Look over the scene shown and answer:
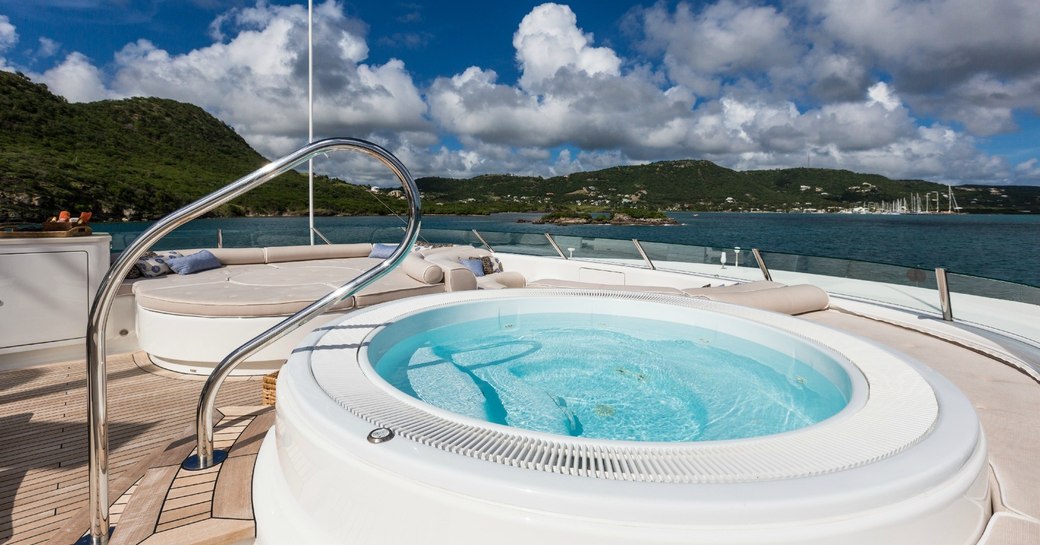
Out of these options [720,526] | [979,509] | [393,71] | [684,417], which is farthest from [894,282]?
[393,71]

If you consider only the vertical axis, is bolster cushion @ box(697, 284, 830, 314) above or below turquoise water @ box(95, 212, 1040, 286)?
below

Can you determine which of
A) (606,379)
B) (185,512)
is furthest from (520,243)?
(185,512)

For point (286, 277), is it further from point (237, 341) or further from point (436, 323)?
point (436, 323)

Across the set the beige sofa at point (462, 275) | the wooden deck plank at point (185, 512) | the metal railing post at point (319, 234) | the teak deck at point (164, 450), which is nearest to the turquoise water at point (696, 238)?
the metal railing post at point (319, 234)

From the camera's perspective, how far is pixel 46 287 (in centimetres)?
340

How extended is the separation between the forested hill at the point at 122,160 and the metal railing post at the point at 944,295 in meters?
11.4

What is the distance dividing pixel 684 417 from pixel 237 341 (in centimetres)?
302

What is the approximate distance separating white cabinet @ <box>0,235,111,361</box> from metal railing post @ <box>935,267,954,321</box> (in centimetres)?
658

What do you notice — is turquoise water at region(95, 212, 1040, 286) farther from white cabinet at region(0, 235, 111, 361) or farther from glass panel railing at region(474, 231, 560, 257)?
white cabinet at region(0, 235, 111, 361)

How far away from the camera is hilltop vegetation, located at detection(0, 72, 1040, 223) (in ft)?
62.0

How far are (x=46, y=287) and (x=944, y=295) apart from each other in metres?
6.87

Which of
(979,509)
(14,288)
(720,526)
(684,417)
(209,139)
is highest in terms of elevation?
(209,139)

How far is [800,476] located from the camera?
110cm

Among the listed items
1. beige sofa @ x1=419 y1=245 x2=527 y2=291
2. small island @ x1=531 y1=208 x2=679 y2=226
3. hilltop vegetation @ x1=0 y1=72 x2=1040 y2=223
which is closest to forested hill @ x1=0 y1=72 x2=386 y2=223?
hilltop vegetation @ x1=0 y1=72 x2=1040 y2=223
